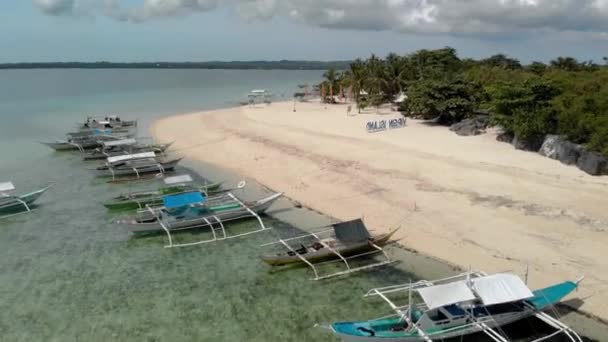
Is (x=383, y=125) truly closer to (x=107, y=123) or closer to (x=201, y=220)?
(x=201, y=220)

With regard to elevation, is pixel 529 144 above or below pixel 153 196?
above

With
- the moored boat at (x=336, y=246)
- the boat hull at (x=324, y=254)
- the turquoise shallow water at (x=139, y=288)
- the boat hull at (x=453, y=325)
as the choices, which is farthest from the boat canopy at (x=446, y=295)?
the boat hull at (x=324, y=254)

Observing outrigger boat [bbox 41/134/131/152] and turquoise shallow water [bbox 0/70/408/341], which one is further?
outrigger boat [bbox 41/134/131/152]

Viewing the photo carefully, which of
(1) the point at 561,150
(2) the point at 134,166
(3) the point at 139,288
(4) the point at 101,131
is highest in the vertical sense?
(1) the point at 561,150

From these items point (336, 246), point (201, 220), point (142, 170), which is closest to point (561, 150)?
point (336, 246)

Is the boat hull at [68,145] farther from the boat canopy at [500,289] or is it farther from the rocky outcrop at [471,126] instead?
the boat canopy at [500,289]

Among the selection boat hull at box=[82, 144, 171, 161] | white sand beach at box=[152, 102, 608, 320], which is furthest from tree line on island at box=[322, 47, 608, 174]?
boat hull at box=[82, 144, 171, 161]

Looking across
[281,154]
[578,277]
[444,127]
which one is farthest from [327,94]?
[578,277]

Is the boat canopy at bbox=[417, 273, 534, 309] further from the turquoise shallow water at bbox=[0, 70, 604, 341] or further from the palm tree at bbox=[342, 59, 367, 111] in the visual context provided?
the palm tree at bbox=[342, 59, 367, 111]
